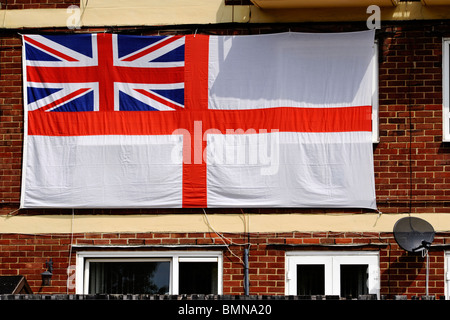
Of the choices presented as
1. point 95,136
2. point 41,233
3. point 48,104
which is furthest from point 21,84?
point 41,233

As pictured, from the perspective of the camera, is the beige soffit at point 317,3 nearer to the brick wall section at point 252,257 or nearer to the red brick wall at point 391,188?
the red brick wall at point 391,188

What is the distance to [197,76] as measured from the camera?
11992 mm

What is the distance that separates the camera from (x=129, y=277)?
39.2ft

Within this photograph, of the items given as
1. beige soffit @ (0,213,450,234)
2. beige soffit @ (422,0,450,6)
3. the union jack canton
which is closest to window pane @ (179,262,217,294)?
beige soffit @ (0,213,450,234)

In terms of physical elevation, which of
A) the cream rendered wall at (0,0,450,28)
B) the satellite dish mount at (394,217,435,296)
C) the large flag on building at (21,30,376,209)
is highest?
the cream rendered wall at (0,0,450,28)

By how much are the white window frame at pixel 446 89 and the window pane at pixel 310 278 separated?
7.55 ft

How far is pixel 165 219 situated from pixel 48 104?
218cm

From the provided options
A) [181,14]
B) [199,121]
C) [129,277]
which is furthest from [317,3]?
[129,277]

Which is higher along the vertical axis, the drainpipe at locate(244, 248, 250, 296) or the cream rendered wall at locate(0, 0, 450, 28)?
the cream rendered wall at locate(0, 0, 450, 28)

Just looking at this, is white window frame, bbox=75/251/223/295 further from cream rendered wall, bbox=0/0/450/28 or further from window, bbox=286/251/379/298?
cream rendered wall, bbox=0/0/450/28

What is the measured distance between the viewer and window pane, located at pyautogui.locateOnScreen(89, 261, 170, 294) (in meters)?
11.9

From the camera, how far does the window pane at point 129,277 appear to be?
11.9 meters

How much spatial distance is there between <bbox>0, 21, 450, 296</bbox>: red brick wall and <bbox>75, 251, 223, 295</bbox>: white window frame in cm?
12

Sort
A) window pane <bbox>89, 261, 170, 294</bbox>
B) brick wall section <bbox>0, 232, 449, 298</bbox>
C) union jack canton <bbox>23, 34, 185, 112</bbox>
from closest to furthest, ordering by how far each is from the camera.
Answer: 1. brick wall section <bbox>0, 232, 449, 298</bbox>
2. window pane <bbox>89, 261, 170, 294</bbox>
3. union jack canton <bbox>23, 34, 185, 112</bbox>
